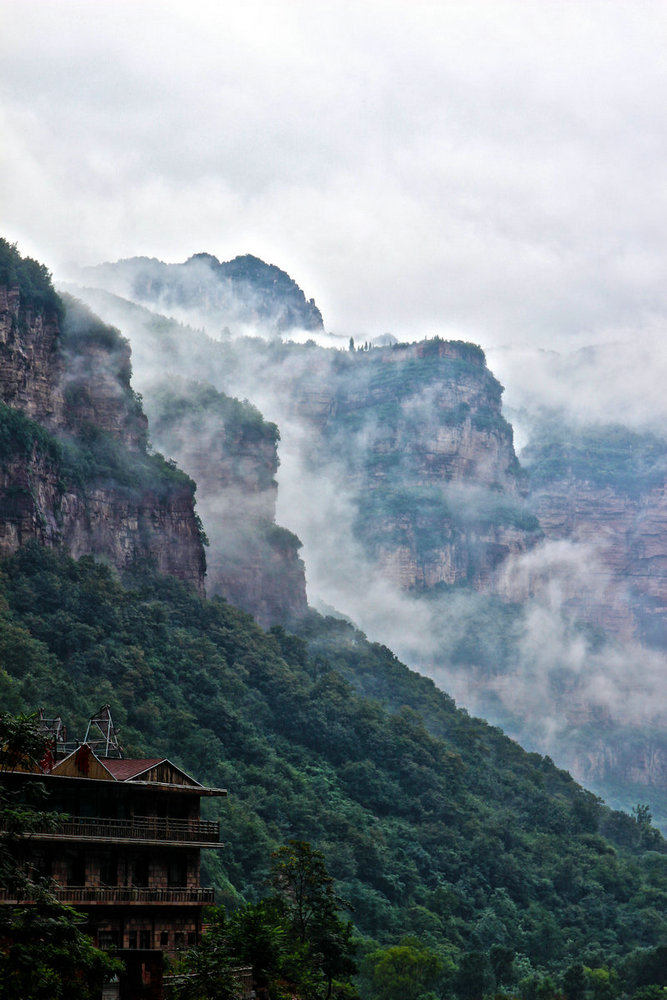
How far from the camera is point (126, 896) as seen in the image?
56.0 m

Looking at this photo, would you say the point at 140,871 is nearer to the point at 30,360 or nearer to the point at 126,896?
the point at 126,896

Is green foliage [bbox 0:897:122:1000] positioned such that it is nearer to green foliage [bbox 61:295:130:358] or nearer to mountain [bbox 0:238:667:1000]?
mountain [bbox 0:238:667:1000]

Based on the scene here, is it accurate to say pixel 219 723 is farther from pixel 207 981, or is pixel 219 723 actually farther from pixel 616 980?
pixel 207 981

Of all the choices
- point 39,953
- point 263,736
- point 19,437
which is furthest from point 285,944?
point 19,437

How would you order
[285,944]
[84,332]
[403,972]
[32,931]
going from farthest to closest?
[84,332] < [403,972] < [285,944] < [32,931]

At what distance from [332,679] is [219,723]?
26.4 m

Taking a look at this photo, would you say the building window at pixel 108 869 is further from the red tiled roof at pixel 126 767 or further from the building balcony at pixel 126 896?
the red tiled roof at pixel 126 767

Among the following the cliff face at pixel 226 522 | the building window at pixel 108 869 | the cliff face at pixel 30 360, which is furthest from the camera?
the cliff face at pixel 226 522

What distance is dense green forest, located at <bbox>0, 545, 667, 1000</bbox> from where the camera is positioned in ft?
355

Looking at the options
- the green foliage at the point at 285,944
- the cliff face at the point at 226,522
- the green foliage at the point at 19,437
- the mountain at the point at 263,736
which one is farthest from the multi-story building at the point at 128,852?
the cliff face at the point at 226,522

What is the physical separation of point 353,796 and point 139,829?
81.0m

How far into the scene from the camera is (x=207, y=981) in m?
51.6

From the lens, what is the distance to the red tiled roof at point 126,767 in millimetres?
58541

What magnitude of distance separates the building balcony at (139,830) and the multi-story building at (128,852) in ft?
0.13
